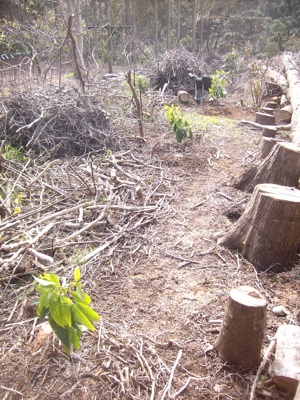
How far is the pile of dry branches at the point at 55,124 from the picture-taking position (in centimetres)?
564

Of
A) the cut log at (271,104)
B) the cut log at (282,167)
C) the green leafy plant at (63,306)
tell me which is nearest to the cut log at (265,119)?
the cut log at (271,104)

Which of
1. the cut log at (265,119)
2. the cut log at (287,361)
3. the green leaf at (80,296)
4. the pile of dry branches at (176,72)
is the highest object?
the pile of dry branches at (176,72)

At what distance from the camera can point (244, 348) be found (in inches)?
77.0

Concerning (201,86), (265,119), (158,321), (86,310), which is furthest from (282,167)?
(201,86)

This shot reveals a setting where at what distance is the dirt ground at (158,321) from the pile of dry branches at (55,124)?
2.19 m

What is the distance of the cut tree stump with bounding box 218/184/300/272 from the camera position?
8.64ft

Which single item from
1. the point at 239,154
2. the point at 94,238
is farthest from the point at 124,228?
the point at 239,154

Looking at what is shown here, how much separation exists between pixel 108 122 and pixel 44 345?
15.4 ft

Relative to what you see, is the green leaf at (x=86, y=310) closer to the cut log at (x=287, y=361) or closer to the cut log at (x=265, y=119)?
the cut log at (x=287, y=361)

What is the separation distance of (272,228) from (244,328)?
3.36 feet

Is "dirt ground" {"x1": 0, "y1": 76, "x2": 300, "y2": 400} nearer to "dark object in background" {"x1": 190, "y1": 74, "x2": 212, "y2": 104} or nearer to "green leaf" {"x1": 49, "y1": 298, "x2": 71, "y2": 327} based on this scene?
"green leaf" {"x1": 49, "y1": 298, "x2": 71, "y2": 327}

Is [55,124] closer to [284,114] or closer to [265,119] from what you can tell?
[265,119]

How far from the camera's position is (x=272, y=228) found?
2707mm

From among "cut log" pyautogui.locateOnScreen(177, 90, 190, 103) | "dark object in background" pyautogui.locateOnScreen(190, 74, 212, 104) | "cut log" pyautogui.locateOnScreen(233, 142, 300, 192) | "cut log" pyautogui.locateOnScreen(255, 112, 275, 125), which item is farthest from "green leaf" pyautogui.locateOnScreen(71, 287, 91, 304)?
"dark object in background" pyautogui.locateOnScreen(190, 74, 212, 104)
